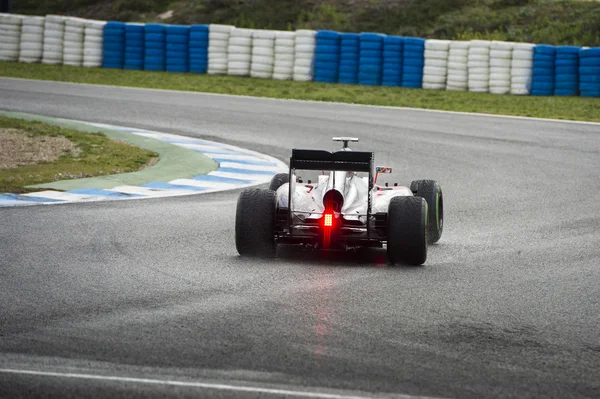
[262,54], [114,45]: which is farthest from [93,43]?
[262,54]

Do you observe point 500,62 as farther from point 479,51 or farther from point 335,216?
point 335,216

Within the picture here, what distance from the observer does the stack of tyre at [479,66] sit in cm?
2706

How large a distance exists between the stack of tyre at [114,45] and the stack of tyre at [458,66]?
9.64m

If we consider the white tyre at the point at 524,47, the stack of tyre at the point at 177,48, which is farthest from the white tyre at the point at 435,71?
the stack of tyre at the point at 177,48

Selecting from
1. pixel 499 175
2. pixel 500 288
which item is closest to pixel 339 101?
pixel 499 175

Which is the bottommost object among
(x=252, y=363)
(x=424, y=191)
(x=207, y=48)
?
(x=252, y=363)

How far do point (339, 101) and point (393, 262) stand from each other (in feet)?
56.6

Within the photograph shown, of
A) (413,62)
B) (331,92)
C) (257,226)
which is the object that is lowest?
(257,226)

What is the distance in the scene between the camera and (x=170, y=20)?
45719 mm

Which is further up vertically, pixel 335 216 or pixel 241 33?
pixel 241 33

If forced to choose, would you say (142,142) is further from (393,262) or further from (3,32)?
(3,32)

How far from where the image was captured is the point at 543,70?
26.8 m

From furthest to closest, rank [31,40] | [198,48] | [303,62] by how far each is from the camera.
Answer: [31,40] → [198,48] → [303,62]

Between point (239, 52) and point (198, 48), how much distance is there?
1294 millimetres
